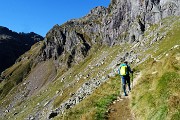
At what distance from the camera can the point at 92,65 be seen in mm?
161625

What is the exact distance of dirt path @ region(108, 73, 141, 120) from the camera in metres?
20.8

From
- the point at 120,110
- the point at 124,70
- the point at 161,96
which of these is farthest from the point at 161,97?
the point at 124,70

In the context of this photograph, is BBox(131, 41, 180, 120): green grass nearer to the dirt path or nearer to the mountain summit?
the mountain summit

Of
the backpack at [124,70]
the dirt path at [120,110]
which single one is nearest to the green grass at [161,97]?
the dirt path at [120,110]

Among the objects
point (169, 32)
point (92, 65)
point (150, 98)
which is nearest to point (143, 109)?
point (150, 98)

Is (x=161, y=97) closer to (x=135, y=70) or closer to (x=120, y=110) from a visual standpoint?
(x=120, y=110)

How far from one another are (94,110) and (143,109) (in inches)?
207

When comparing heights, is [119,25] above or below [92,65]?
above

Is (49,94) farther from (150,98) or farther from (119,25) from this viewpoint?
(150,98)

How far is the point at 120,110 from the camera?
2259 centimetres

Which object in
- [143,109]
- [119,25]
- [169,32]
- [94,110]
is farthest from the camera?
[119,25]

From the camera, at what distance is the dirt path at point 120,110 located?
20816 millimetres

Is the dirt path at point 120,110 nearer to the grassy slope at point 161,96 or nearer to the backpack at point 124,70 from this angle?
the grassy slope at point 161,96

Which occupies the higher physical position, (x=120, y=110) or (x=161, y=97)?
(x=161, y=97)
